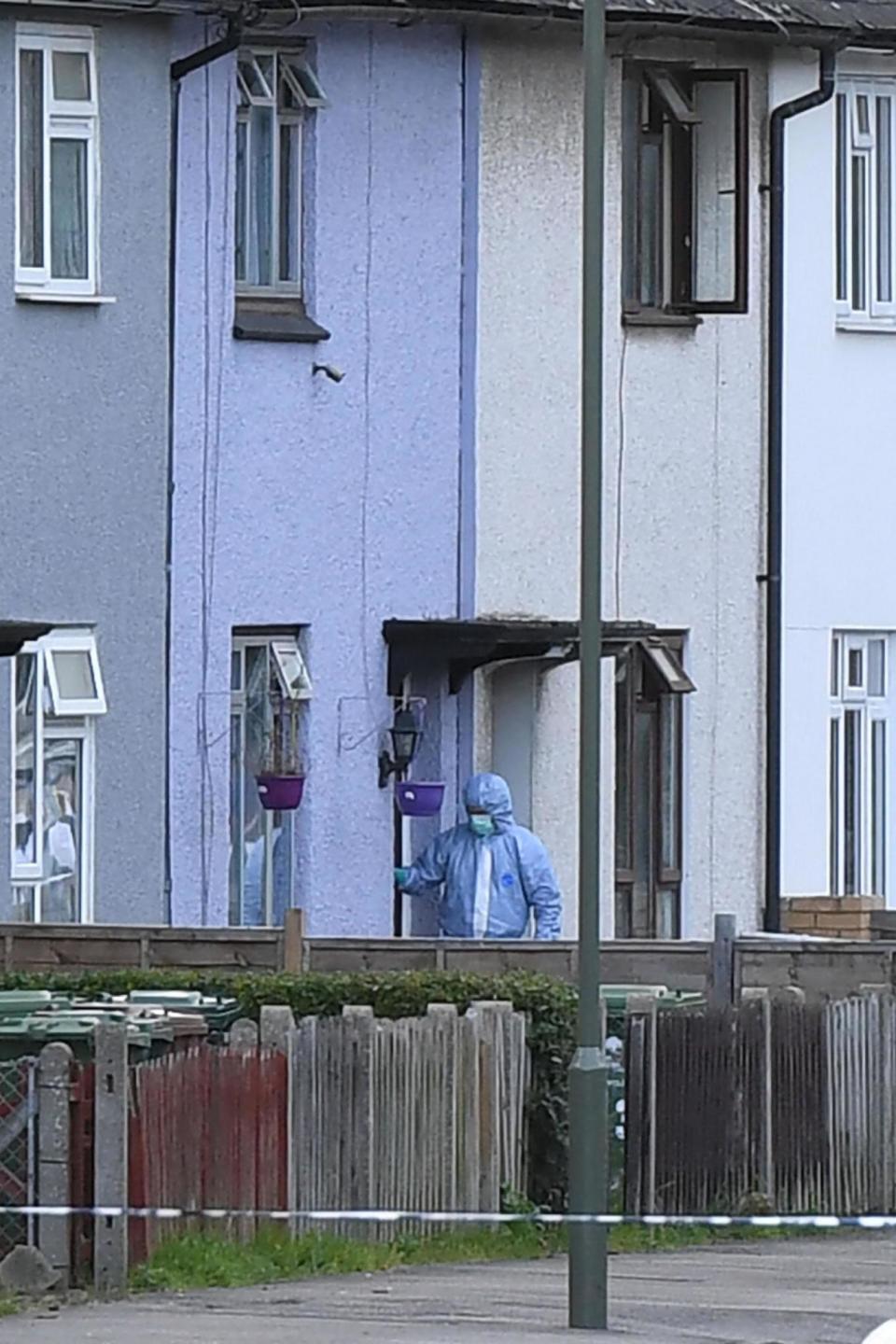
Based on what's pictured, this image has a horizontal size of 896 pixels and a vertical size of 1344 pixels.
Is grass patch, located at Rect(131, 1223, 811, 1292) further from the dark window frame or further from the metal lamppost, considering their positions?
the dark window frame

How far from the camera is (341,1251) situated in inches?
589

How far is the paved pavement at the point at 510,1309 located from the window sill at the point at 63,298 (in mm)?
7454

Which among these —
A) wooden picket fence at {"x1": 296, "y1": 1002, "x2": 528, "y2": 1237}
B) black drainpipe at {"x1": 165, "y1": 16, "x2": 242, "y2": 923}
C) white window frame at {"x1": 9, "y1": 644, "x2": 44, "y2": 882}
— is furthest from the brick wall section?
wooden picket fence at {"x1": 296, "y1": 1002, "x2": 528, "y2": 1237}

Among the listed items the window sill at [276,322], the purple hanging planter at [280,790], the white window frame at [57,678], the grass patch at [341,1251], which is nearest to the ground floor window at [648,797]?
the purple hanging planter at [280,790]

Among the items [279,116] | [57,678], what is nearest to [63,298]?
[279,116]

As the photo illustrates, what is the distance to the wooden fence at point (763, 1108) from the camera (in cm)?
1673

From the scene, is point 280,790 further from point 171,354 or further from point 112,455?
point 171,354

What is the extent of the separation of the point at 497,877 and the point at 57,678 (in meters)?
2.67

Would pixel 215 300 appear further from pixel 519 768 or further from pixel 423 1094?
pixel 423 1094

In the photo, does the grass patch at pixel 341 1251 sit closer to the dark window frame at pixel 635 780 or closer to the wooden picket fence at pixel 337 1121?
the wooden picket fence at pixel 337 1121

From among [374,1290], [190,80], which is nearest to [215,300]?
[190,80]

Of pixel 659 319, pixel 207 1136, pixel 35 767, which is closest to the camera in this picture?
pixel 207 1136

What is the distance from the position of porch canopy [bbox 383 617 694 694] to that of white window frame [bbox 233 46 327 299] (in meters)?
2.05

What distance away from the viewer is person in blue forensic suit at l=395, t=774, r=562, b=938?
70.2 ft
